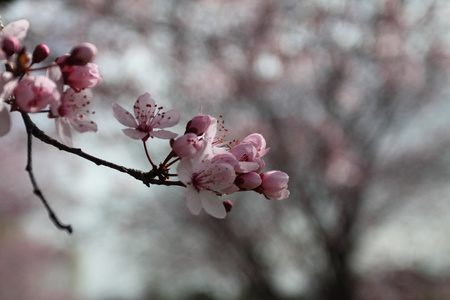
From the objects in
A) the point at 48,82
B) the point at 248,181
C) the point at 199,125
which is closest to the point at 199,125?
the point at 199,125

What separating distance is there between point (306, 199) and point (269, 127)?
0.78 m

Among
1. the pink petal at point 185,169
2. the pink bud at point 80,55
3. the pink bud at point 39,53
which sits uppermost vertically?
the pink petal at point 185,169

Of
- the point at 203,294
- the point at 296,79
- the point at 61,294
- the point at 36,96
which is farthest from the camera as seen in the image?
the point at 61,294

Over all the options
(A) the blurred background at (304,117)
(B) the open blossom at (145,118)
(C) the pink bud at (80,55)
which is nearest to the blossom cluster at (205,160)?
(B) the open blossom at (145,118)

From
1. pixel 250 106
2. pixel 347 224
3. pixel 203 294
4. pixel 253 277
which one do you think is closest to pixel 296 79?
pixel 250 106

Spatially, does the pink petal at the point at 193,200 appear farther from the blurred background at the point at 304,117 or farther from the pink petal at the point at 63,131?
the blurred background at the point at 304,117

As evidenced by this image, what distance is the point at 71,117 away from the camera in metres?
0.62

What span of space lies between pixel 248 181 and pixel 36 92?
300 millimetres

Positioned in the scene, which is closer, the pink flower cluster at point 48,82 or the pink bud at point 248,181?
the pink flower cluster at point 48,82

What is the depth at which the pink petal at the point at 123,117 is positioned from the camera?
26.6 inches

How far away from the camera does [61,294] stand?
10.7m

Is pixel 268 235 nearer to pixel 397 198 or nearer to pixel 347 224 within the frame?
pixel 347 224

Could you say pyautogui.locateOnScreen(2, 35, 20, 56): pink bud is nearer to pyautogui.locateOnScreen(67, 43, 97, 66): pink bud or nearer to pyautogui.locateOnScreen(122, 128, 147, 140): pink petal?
pyautogui.locateOnScreen(67, 43, 97, 66): pink bud

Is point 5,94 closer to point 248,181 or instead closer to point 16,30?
A: point 16,30
